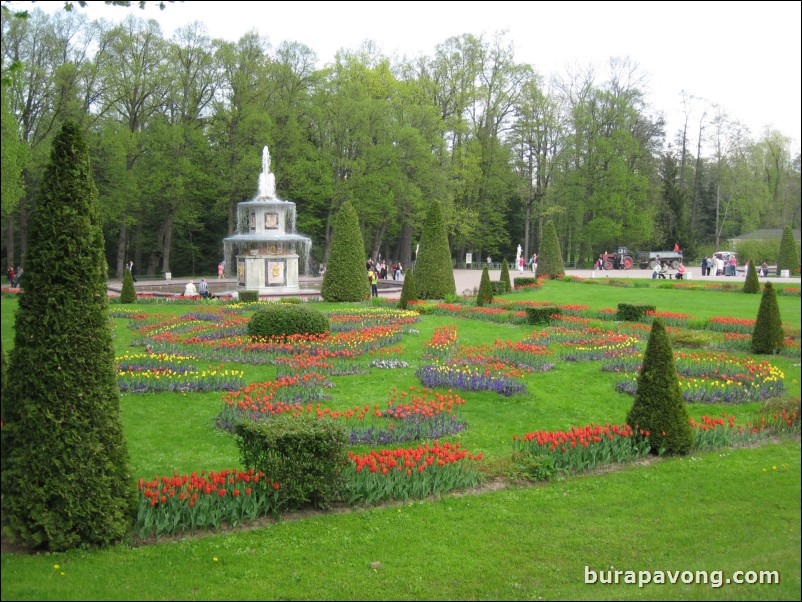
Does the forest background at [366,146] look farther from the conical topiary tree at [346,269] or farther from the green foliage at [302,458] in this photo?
the green foliage at [302,458]

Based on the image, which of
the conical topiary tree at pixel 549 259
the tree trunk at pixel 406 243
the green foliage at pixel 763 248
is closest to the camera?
the green foliage at pixel 763 248

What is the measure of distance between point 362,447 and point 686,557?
4.12 meters

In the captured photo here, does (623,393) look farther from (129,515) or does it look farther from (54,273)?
(54,273)

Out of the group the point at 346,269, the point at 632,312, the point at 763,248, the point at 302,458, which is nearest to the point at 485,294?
the point at 346,269

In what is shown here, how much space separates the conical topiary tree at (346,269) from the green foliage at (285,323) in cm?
912

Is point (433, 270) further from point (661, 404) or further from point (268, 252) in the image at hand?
point (661, 404)

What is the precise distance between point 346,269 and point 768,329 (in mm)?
14946

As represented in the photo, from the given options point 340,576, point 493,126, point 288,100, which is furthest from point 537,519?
point 493,126

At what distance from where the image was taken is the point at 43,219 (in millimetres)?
4836

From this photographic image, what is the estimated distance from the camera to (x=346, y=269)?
974 inches

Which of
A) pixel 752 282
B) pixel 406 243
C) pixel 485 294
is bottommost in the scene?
pixel 485 294

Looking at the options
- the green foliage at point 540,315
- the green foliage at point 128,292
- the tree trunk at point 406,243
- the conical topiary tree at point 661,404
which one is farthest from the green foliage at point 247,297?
the tree trunk at point 406,243

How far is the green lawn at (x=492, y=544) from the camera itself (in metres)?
4.11

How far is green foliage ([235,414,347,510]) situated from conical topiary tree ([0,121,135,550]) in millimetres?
1200
